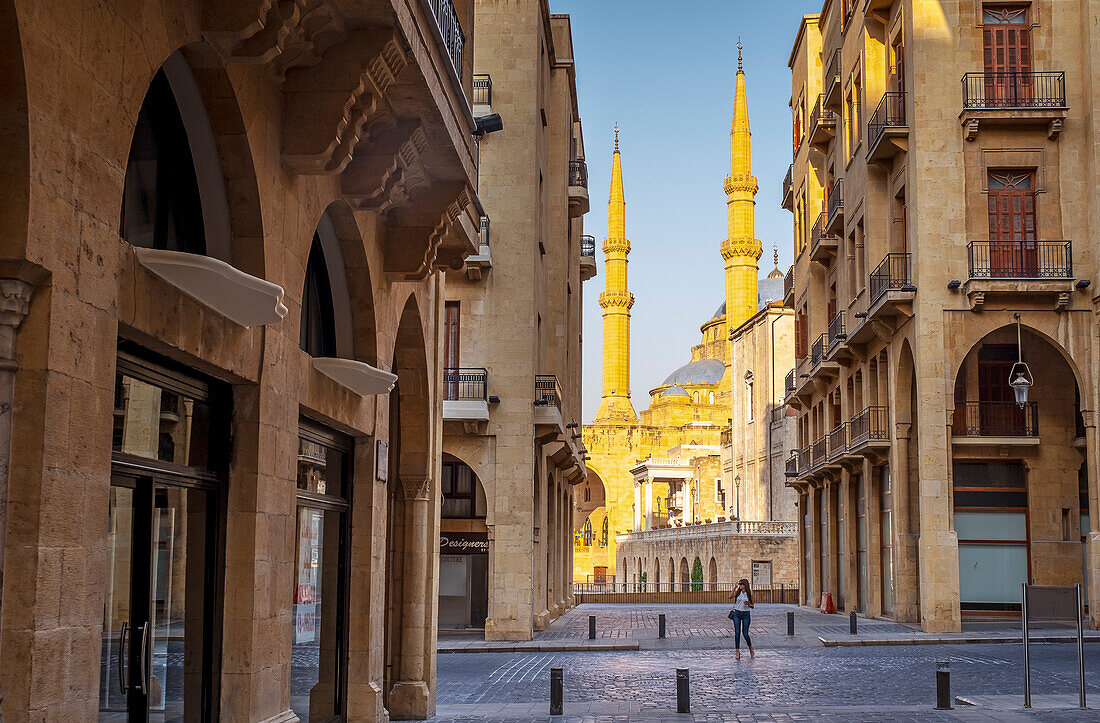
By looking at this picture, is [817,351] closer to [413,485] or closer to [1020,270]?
[1020,270]

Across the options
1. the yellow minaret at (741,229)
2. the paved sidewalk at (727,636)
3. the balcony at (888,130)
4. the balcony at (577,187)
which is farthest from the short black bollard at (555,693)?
the yellow minaret at (741,229)

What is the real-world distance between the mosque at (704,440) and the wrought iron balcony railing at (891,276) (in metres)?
29.8

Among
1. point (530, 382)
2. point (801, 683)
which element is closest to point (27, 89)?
point (801, 683)

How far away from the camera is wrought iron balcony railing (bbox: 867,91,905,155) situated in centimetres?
2992

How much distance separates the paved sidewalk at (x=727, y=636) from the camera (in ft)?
82.1

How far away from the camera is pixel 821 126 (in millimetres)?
39062

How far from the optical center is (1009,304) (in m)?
27.9

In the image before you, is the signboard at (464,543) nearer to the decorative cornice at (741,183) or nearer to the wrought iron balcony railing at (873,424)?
the wrought iron balcony railing at (873,424)

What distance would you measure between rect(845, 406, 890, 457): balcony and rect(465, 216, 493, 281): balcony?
1188 cm

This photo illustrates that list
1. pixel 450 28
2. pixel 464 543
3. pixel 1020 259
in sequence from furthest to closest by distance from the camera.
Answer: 1. pixel 1020 259
2. pixel 464 543
3. pixel 450 28

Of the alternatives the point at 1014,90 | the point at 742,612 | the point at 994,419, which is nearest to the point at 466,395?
the point at 742,612

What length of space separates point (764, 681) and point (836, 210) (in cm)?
2100

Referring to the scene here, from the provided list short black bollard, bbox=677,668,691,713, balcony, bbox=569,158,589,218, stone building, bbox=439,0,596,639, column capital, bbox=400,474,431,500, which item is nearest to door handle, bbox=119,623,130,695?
column capital, bbox=400,474,431,500

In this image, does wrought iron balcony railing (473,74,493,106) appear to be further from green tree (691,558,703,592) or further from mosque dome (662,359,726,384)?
mosque dome (662,359,726,384)
